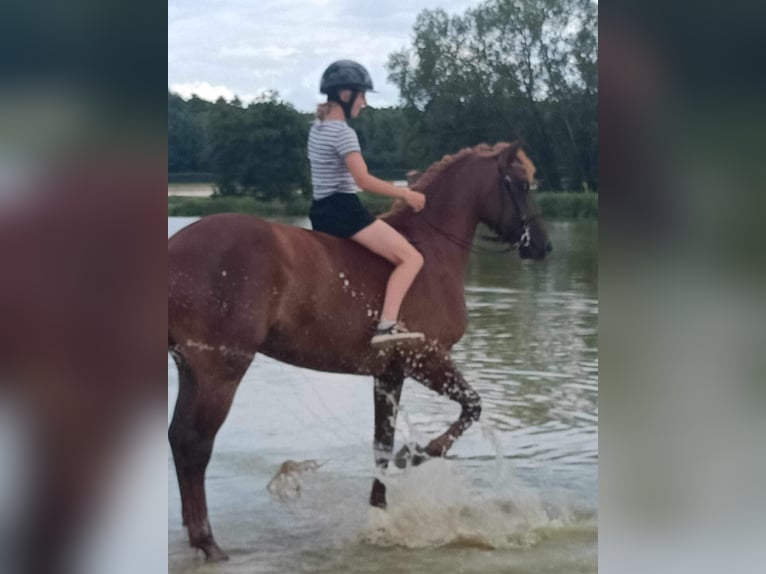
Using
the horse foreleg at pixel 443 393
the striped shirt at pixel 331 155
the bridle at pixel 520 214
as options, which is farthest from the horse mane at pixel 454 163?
the horse foreleg at pixel 443 393

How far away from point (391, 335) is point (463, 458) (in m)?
0.70

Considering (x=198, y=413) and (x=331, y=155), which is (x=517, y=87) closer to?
(x=331, y=155)

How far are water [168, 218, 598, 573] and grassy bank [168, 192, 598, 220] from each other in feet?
0.25

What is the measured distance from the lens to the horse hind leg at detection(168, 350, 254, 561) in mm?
4688

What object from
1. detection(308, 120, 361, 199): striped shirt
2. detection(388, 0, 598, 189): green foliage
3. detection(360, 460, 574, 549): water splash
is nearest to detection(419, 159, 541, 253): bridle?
detection(388, 0, 598, 189): green foliage

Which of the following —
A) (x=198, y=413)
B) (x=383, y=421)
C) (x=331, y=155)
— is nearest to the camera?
(x=198, y=413)

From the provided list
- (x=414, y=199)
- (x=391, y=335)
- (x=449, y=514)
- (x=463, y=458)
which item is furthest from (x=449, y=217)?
(x=449, y=514)

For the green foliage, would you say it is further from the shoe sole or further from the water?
the shoe sole

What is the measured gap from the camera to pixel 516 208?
5.05 meters

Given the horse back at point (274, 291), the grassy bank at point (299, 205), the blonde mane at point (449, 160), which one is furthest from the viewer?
the blonde mane at point (449, 160)

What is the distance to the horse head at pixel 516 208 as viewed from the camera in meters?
4.99

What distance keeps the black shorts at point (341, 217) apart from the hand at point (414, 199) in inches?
8.4

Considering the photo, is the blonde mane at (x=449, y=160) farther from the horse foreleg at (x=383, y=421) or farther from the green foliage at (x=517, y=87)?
the horse foreleg at (x=383, y=421)

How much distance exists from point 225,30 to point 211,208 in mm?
833
